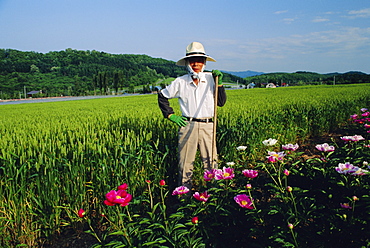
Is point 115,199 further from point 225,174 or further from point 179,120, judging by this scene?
point 179,120

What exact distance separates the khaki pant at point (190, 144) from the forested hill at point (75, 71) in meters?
81.9

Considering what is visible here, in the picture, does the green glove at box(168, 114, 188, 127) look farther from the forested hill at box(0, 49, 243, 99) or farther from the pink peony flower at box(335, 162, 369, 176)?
the forested hill at box(0, 49, 243, 99)

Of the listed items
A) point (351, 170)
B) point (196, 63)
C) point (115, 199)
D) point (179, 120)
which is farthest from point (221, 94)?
point (115, 199)

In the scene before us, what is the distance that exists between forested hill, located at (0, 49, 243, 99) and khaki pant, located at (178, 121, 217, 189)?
81.9 m

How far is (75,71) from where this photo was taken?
121 m

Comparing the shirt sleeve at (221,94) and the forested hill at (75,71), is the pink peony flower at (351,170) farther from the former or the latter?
the forested hill at (75,71)

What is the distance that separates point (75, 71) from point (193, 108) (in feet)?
428

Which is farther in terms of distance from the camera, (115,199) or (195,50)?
(195,50)

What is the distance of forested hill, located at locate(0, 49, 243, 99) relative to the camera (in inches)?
3570

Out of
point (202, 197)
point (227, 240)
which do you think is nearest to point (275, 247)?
point (227, 240)

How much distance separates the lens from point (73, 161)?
2.81 metres

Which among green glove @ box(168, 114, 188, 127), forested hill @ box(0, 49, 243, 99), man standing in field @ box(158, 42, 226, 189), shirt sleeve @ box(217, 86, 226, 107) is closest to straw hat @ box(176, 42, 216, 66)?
man standing in field @ box(158, 42, 226, 189)

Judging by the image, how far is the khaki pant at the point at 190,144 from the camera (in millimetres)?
3363

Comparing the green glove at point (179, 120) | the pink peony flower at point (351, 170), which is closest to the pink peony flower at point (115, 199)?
the pink peony flower at point (351, 170)
